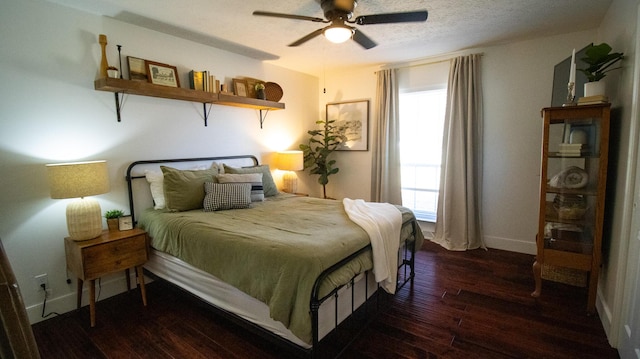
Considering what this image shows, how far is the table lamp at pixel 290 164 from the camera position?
14.0 ft

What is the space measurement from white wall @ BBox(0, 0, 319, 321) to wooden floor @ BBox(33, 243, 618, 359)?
508mm

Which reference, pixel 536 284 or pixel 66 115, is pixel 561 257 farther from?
pixel 66 115

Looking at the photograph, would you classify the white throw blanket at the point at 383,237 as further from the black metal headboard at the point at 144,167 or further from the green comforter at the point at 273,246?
the black metal headboard at the point at 144,167

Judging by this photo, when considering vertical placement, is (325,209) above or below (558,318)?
above

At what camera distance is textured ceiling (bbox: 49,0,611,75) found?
253 cm

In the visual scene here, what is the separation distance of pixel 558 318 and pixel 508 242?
1585 mm

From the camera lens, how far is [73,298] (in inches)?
102

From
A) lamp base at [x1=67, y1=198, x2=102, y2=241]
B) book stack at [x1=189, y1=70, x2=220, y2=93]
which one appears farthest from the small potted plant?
lamp base at [x1=67, y1=198, x2=102, y2=241]

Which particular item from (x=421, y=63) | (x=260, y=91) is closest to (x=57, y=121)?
(x=260, y=91)

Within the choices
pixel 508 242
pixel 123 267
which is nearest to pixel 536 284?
pixel 508 242

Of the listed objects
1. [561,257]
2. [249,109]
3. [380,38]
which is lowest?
[561,257]

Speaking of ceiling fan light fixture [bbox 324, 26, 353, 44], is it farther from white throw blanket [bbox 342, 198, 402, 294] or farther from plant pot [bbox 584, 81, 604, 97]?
plant pot [bbox 584, 81, 604, 97]

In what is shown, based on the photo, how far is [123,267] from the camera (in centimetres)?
248

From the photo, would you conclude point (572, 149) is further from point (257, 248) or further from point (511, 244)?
point (257, 248)
